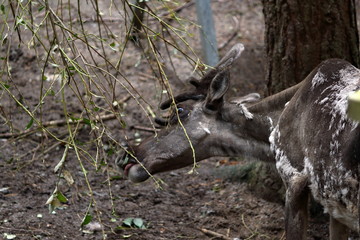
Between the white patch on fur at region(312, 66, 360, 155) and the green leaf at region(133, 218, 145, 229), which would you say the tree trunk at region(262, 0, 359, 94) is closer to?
the white patch on fur at region(312, 66, 360, 155)

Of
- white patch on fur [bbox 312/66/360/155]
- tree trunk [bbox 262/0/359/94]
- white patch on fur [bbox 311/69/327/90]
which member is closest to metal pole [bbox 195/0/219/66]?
tree trunk [bbox 262/0/359/94]

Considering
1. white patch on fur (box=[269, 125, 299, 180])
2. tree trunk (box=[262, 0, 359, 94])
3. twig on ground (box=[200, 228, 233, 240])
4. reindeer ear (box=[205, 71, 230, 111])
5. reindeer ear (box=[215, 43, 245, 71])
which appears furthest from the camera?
twig on ground (box=[200, 228, 233, 240])

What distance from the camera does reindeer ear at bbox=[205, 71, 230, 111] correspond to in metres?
5.86

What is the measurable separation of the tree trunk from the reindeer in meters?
0.52

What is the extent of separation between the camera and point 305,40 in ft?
20.7

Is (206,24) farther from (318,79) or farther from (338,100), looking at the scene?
(338,100)

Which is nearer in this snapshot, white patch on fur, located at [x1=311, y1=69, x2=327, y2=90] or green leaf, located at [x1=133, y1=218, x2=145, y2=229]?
white patch on fur, located at [x1=311, y1=69, x2=327, y2=90]

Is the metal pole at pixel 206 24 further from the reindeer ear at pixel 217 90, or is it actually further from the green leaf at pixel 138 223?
the green leaf at pixel 138 223

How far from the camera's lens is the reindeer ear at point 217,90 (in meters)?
5.86

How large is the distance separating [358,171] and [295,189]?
0.73m

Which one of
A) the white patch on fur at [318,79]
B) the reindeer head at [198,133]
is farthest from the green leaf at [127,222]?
the white patch on fur at [318,79]

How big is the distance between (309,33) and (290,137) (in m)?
1.38

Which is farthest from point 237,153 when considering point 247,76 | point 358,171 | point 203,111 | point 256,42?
point 256,42

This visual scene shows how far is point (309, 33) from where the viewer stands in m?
6.28
